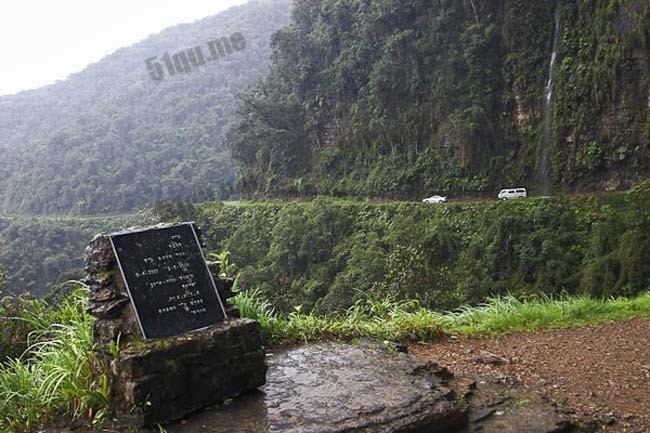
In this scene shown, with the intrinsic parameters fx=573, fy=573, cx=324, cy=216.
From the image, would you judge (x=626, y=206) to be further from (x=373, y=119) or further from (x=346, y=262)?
(x=373, y=119)

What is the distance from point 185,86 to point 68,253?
38.1 meters

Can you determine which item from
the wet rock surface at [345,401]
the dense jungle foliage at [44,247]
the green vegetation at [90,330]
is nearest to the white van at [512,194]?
the dense jungle foliage at [44,247]

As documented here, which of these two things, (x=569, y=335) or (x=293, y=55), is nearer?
(x=569, y=335)

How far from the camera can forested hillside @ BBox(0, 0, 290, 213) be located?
44.0m

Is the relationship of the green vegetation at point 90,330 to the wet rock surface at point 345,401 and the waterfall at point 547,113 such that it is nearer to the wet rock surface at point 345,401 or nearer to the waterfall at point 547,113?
the wet rock surface at point 345,401

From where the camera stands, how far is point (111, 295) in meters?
3.56

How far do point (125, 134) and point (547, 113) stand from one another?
39738 mm

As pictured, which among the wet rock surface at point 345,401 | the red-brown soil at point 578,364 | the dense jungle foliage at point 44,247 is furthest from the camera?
the dense jungle foliage at point 44,247

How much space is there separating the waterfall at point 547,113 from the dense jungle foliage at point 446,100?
0.16m

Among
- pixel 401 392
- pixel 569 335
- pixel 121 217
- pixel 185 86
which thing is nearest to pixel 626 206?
pixel 569 335

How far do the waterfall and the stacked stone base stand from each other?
2211cm

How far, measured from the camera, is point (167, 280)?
11.9 feet

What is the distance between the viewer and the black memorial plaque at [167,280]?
11.3ft

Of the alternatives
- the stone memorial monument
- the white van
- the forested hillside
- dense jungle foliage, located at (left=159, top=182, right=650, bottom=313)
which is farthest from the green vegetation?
the forested hillside
